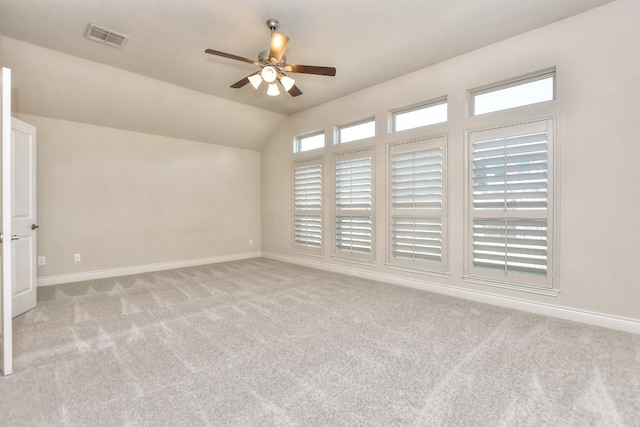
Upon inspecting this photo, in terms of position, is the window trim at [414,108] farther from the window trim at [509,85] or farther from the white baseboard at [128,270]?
the white baseboard at [128,270]

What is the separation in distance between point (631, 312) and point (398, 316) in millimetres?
1999

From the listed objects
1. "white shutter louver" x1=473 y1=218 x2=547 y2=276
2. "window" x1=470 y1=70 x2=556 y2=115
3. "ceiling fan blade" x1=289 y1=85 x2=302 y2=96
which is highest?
"ceiling fan blade" x1=289 y1=85 x2=302 y2=96

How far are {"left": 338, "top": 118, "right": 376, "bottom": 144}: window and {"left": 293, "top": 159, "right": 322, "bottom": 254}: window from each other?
0.60 m

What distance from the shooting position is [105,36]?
10.2 ft

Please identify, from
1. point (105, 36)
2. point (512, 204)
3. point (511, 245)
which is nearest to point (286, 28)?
point (105, 36)

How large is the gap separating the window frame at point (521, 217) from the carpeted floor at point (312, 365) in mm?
318

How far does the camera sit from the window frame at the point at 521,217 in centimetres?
294

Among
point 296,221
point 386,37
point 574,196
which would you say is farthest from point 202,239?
point 574,196

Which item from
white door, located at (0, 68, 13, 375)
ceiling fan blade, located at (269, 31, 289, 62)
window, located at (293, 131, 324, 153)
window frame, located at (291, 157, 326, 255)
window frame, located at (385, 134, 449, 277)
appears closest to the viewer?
white door, located at (0, 68, 13, 375)

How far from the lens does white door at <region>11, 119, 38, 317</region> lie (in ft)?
10.1

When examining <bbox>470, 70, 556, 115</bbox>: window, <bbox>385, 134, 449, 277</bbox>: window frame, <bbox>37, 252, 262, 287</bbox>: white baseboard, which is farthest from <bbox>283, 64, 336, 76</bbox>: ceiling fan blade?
<bbox>37, 252, 262, 287</bbox>: white baseboard

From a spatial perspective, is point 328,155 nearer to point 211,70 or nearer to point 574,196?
point 211,70

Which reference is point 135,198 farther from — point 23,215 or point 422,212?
point 422,212

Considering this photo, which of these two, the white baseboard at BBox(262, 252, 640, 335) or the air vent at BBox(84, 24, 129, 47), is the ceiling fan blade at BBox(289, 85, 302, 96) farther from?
the white baseboard at BBox(262, 252, 640, 335)
